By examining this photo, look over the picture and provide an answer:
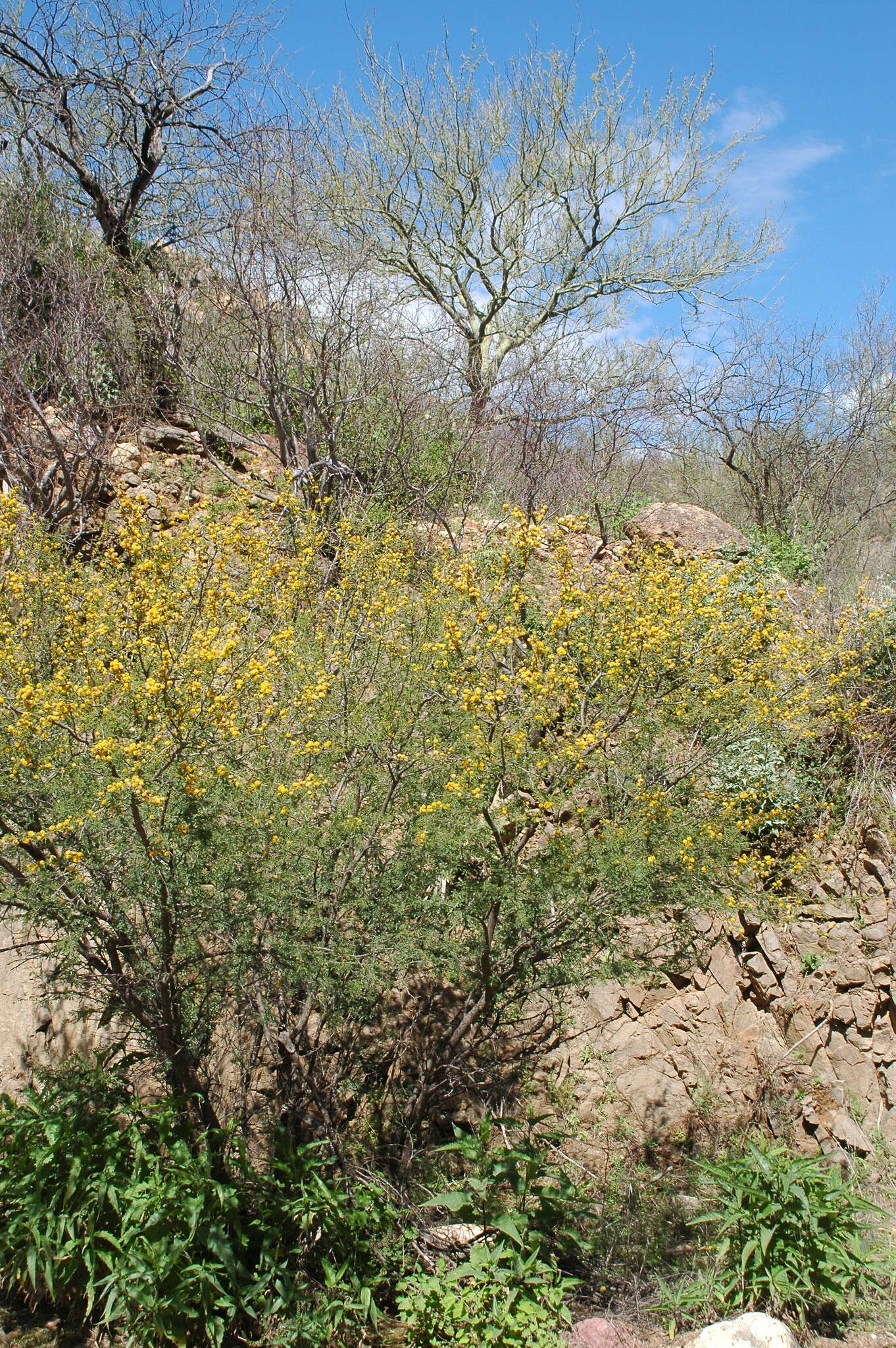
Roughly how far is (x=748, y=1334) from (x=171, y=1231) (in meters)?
2.38

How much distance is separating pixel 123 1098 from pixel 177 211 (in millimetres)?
9087

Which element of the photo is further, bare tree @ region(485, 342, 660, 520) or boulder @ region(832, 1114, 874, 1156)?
bare tree @ region(485, 342, 660, 520)

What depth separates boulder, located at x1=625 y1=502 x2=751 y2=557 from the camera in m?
8.91

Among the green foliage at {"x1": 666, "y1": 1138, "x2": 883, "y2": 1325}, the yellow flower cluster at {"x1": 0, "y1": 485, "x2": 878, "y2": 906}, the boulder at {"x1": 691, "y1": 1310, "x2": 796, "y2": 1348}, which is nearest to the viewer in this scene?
the boulder at {"x1": 691, "y1": 1310, "x2": 796, "y2": 1348}

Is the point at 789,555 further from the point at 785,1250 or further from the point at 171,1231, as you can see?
the point at 171,1231

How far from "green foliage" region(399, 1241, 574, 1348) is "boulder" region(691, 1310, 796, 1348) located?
1.98 ft

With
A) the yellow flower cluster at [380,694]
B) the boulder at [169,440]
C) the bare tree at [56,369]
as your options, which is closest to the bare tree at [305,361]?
the boulder at [169,440]

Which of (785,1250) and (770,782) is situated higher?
(770,782)

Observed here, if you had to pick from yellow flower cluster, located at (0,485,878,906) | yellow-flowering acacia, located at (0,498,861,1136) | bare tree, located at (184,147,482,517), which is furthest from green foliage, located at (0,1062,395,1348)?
bare tree, located at (184,147,482,517)

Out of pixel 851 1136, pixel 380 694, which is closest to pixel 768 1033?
pixel 851 1136

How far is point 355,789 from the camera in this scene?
14.4 feet

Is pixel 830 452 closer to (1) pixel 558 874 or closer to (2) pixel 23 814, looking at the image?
(1) pixel 558 874

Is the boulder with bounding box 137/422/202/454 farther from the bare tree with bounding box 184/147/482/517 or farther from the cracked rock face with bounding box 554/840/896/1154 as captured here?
the cracked rock face with bounding box 554/840/896/1154

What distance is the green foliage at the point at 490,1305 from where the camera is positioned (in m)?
3.51
